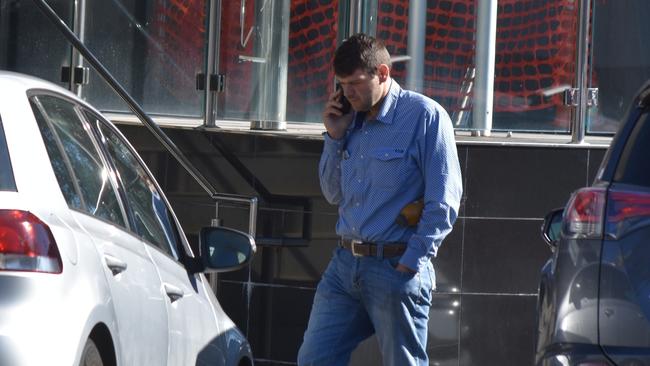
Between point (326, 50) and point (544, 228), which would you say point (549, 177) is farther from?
point (544, 228)

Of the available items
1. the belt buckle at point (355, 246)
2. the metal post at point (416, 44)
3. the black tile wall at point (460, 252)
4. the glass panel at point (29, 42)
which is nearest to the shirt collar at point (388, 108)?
the belt buckle at point (355, 246)

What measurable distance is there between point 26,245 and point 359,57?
7.66 feet

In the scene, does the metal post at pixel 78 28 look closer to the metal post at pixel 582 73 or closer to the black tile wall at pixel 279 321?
the black tile wall at pixel 279 321

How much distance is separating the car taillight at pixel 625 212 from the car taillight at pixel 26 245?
5.58 ft

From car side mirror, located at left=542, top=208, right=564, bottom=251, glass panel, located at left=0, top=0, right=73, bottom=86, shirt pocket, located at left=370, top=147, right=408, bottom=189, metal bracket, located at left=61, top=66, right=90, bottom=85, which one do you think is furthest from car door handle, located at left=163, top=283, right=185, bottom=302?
glass panel, located at left=0, top=0, right=73, bottom=86

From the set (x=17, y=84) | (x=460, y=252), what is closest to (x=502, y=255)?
(x=460, y=252)

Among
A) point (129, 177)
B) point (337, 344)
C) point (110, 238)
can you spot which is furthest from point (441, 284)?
point (110, 238)

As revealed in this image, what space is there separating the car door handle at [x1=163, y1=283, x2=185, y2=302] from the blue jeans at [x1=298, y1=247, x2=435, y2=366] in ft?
3.19

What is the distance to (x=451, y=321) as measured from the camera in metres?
8.79

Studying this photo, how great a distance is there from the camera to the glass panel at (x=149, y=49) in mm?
10539

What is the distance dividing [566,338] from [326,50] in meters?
5.66

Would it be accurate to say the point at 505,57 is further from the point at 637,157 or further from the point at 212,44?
the point at 637,157

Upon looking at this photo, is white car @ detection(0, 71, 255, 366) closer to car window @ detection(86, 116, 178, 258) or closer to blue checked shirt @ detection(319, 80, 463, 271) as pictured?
car window @ detection(86, 116, 178, 258)

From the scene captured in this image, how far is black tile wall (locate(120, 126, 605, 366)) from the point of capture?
876cm
